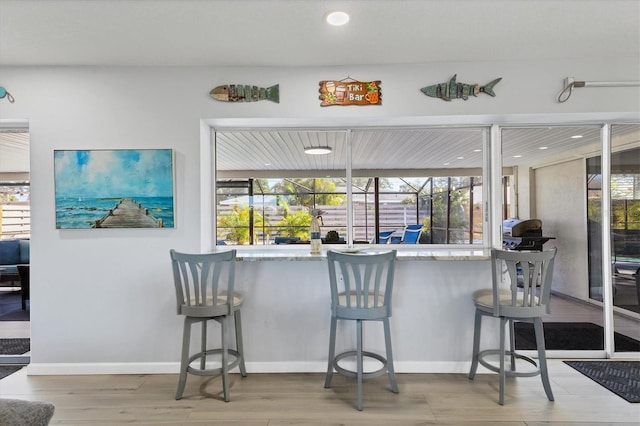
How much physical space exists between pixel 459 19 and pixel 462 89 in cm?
65

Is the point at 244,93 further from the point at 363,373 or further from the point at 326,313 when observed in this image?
the point at 363,373

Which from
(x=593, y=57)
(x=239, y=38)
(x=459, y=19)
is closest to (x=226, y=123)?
(x=239, y=38)

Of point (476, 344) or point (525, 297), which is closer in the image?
point (525, 297)

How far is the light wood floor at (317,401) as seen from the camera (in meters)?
1.98

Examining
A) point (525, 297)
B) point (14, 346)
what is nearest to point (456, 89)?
point (525, 297)

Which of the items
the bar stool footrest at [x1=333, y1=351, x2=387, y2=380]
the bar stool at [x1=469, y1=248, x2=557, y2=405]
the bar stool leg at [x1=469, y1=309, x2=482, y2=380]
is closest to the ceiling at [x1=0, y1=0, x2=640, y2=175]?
the bar stool at [x1=469, y1=248, x2=557, y2=405]

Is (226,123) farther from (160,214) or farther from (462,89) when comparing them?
(462,89)

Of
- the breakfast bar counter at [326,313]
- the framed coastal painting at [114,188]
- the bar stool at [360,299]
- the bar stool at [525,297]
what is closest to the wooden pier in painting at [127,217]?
the framed coastal painting at [114,188]

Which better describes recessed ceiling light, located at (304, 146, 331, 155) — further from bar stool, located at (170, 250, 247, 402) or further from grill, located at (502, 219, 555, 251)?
grill, located at (502, 219, 555, 251)

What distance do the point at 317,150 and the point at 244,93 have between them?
845 millimetres

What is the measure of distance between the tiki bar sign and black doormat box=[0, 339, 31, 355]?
3.45 m

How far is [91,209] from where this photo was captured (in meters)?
2.53

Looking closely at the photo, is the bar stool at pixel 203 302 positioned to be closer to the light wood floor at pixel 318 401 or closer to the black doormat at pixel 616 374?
the light wood floor at pixel 318 401

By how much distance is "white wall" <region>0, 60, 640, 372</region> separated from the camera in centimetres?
253
